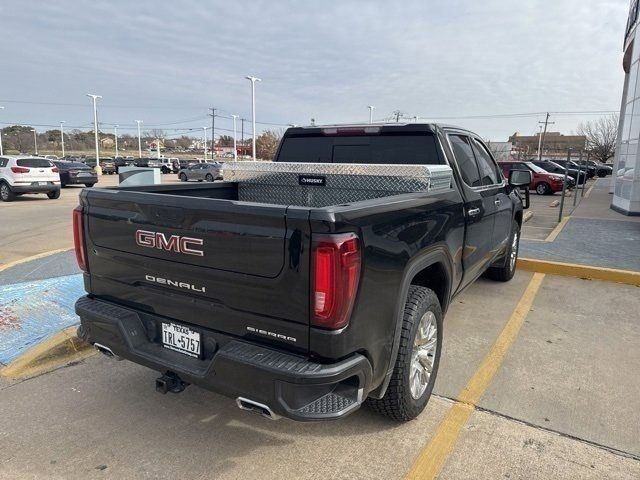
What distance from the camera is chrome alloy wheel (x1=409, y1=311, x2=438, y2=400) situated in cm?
293

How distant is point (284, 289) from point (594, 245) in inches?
311

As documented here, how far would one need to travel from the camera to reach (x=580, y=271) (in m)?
6.46

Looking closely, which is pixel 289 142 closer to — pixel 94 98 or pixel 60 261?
pixel 60 261

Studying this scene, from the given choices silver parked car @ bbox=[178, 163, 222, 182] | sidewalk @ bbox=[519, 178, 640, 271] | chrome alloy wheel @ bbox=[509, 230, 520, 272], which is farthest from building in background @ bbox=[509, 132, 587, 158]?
chrome alloy wheel @ bbox=[509, 230, 520, 272]

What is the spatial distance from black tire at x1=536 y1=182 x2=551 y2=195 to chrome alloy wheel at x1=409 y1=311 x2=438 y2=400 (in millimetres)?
21831

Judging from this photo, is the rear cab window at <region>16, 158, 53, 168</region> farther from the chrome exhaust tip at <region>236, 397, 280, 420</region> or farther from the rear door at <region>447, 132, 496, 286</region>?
the chrome exhaust tip at <region>236, 397, 280, 420</region>

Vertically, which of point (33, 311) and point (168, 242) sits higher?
point (168, 242)

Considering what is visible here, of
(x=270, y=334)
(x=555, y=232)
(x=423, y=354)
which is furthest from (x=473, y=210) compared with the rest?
(x=555, y=232)

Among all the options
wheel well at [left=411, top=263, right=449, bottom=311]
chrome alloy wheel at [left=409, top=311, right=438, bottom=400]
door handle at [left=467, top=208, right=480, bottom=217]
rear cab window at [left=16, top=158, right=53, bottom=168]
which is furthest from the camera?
rear cab window at [left=16, top=158, right=53, bottom=168]

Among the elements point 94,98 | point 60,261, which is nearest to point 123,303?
point 60,261

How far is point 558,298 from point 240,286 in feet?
15.3

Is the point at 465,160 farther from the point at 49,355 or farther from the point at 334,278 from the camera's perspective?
the point at 49,355

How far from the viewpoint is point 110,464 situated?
2619mm

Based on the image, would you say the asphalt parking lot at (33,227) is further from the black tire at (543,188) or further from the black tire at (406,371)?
the black tire at (543,188)
